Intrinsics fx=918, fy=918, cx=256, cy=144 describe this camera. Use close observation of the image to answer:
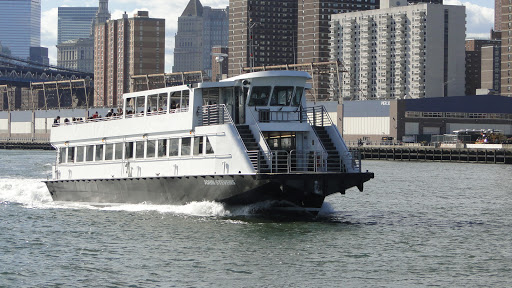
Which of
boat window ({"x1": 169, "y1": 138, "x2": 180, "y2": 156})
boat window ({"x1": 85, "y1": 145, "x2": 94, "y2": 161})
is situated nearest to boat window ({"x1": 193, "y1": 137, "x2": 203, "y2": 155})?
boat window ({"x1": 169, "y1": 138, "x2": 180, "y2": 156})

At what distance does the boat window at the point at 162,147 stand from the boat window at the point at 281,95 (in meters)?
4.68

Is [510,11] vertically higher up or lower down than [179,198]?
higher up

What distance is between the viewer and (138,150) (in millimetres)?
37438

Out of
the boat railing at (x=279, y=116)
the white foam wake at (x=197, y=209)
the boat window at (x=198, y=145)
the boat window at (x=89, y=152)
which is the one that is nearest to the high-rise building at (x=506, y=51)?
the boat window at (x=89, y=152)

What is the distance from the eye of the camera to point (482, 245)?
97.3 ft

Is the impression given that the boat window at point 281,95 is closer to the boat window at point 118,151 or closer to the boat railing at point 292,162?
the boat railing at point 292,162

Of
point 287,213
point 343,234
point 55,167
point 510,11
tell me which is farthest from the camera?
point 510,11

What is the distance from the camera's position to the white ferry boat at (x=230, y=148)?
32188 millimetres

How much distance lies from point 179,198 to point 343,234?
705 centimetres

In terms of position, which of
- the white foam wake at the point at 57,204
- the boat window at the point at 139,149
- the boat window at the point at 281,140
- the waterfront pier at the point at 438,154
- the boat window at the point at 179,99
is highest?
the boat window at the point at 179,99

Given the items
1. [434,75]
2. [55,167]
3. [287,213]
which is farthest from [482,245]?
[434,75]

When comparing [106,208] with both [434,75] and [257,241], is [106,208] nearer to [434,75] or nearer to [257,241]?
[257,241]

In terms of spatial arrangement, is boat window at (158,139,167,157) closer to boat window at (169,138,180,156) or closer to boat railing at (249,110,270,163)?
boat window at (169,138,180,156)

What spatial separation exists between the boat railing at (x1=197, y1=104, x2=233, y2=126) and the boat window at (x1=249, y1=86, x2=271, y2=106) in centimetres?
116
